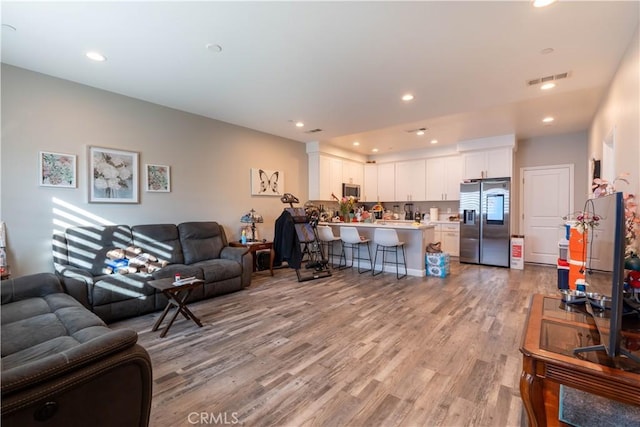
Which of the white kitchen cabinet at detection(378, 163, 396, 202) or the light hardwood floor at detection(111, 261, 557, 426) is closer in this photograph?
the light hardwood floor at detection(111, 261, 557, 426)

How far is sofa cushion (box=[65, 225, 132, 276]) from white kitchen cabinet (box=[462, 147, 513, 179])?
269 inches

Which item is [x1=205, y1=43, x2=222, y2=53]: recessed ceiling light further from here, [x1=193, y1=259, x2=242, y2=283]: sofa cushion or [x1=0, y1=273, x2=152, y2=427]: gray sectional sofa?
[x1=193, y1=259, x2=242, y2=283]: sofa cushion

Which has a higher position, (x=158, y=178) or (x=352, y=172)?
(x=352, y=172)

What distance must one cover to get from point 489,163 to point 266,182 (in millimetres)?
4912

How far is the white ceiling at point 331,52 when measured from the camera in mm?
2150

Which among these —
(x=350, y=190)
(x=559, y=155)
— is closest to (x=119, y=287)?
(x=350, y=190)

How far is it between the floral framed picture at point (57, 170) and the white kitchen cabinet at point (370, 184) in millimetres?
6531

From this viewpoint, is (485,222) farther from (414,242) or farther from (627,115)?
(627,115)

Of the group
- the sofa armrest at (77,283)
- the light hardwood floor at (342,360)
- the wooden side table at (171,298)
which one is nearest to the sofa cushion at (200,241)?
the light hardwood floor at (342,360)

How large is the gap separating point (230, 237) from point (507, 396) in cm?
447

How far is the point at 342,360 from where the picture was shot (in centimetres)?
233

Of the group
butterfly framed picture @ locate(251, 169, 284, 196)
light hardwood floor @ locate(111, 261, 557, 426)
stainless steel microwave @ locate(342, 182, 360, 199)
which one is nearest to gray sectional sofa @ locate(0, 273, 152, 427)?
light hardwood floor @ locate(111, 261, 557, 426)

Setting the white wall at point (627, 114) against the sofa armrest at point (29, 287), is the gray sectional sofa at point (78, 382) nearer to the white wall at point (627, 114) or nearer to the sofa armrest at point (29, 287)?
the sofa armrest at point (29, 287)

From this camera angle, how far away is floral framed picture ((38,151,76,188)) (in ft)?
10.5
